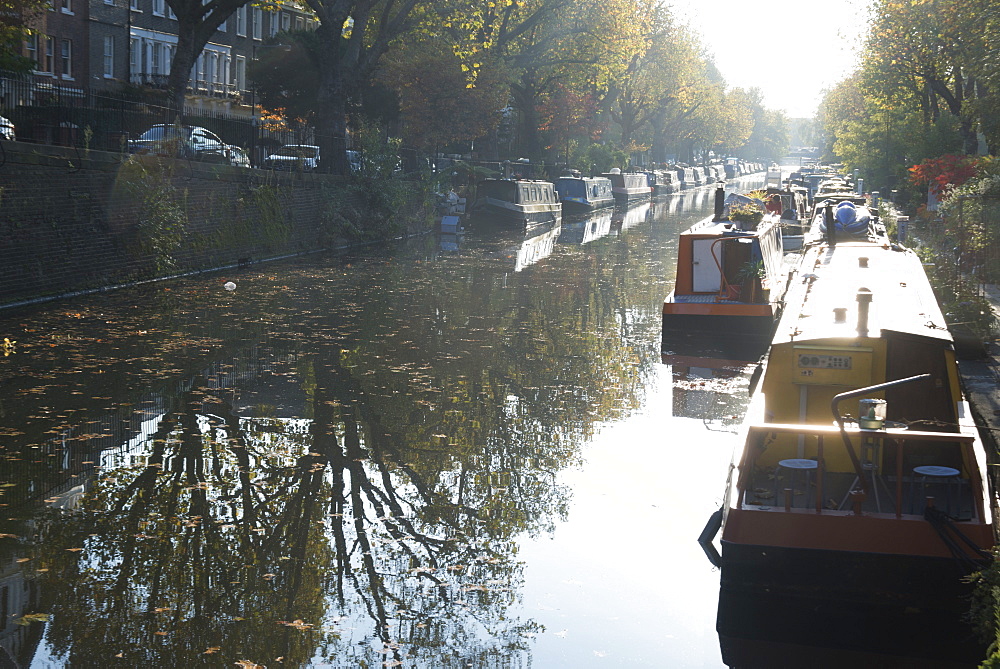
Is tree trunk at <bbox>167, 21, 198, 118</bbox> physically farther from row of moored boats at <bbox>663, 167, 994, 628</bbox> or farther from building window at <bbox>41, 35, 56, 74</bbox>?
row of moored boats at <bbox>663, 167, 994, 628</bbox>

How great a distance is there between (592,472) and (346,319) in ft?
33.1

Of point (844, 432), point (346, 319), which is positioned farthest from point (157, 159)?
point (844, 432)

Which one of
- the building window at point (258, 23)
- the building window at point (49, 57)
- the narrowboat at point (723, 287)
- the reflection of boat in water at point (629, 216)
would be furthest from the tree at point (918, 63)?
the building window at point (258, 23)

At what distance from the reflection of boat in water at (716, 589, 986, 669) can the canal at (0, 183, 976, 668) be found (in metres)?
0.23

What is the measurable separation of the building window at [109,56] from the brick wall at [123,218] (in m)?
25.7

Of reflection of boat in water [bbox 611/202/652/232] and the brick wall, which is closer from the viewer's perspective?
the brick wall

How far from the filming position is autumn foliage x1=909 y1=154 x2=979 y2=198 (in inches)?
1159

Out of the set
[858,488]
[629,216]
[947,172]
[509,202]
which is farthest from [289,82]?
[858,488]

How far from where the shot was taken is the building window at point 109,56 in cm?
5294

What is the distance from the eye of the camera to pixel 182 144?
2697 centimetres

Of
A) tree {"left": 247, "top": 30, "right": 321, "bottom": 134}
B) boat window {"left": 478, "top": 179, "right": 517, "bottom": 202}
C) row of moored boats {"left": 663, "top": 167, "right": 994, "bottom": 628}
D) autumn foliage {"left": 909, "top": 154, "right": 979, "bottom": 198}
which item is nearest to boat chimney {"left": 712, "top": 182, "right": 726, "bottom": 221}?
autumn foliage {"left": 909, "top": 154, "right": 979, "bottom": 198}

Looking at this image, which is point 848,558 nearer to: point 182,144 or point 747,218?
point 747,218

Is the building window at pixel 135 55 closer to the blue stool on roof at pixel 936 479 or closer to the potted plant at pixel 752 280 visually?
the potted plant at pixel 752 280

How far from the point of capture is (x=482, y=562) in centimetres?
859
